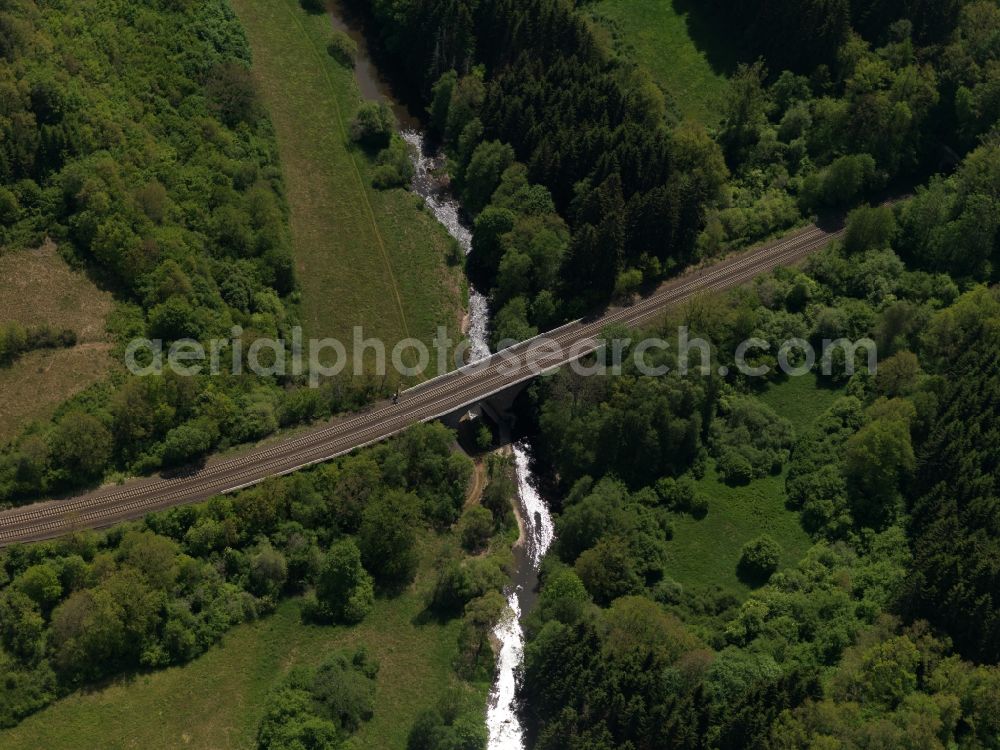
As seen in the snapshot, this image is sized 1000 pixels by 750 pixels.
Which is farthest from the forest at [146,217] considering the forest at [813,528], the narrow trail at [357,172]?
Answer: the forest at [813,528]

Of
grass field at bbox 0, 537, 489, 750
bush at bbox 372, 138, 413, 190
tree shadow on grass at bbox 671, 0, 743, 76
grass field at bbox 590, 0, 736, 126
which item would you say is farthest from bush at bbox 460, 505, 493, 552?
tree shadow on grass at bbox 671, 0, 743, 76

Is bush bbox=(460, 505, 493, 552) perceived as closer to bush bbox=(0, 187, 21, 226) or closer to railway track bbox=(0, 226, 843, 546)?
railway track bbox=(0, 226, 843, 546)

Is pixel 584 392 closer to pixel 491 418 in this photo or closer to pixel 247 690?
pixel 491 418

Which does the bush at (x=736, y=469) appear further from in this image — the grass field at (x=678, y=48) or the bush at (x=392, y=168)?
the bush at (x=392, y=168)

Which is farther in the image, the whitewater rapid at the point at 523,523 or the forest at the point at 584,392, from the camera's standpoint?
the whitewater rapid at the point at 523,523

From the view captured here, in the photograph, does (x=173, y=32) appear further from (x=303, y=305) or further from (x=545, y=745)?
(x=545, y=745)

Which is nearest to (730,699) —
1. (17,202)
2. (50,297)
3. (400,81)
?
(50,297)

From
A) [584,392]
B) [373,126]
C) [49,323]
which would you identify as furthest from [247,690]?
[373,126]
